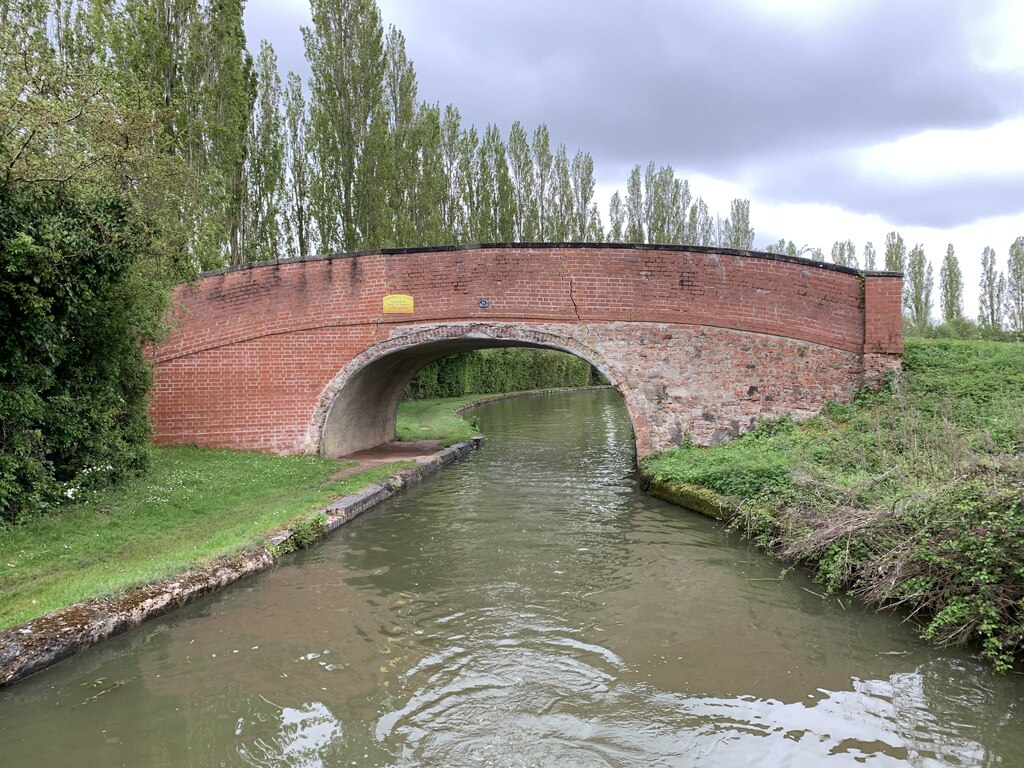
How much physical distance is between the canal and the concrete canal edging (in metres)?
0.10

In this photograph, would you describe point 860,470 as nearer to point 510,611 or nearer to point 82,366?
point 510,611

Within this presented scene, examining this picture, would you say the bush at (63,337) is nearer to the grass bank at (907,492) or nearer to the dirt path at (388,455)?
the dirt path at (388,455)

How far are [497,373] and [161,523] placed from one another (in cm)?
2790

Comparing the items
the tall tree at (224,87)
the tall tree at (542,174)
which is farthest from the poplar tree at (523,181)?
the tall tree at (224,87)

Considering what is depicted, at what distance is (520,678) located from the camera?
13.7 feet

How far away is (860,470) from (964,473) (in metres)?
1.80

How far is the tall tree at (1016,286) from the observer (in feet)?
92.4

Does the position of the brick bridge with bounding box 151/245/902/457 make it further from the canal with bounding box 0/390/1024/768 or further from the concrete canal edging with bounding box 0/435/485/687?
the concrete canal edging with bounding box 0/435/485/687

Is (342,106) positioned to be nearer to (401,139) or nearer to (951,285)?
(401,139)

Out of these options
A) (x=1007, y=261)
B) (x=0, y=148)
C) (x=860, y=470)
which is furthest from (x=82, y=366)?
(x=1007, y=261)

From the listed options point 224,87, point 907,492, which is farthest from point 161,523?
point 224,87

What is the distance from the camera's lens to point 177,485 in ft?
28.3

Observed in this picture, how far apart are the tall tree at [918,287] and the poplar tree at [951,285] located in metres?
1.03

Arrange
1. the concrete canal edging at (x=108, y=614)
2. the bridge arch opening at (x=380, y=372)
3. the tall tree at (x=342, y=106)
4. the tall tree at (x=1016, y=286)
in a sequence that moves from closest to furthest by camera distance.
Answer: the concrete canal edging at (x=108, y=614)
the bridge arch opening at (x=380, y=372)
the tall tree at (x=342, y=106)
the tall tree at (x=1016, y=286)
